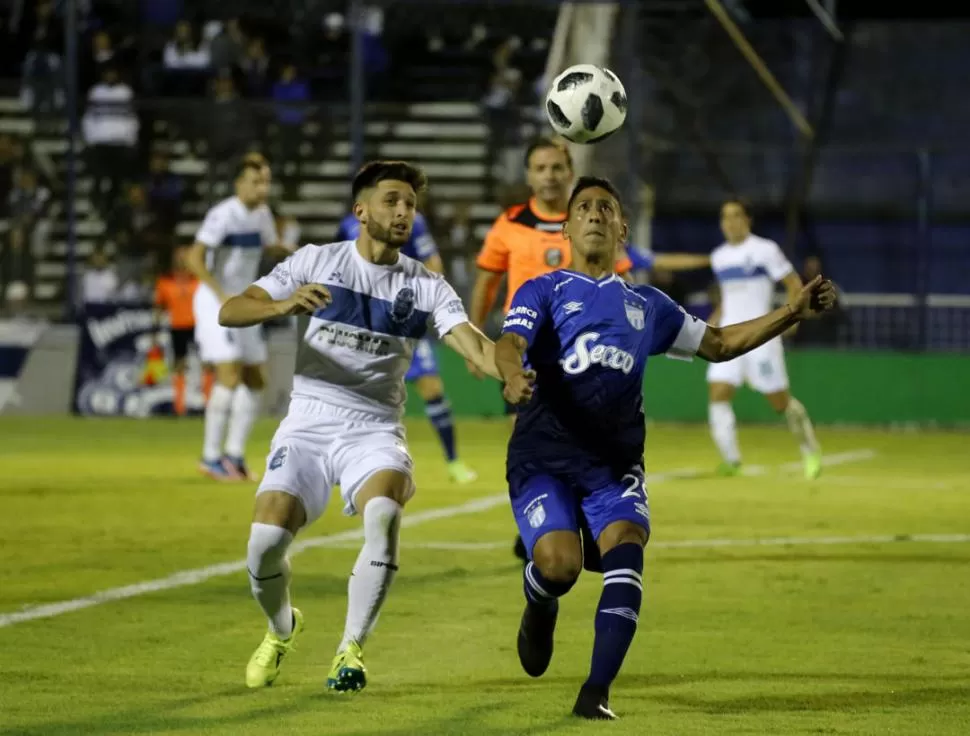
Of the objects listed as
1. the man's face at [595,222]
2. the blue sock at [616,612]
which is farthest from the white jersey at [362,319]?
the blue sock at [616,612]

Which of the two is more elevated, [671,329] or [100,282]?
[671,329]

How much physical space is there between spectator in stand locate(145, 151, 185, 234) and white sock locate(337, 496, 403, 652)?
57.8ft

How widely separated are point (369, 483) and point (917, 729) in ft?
7.10

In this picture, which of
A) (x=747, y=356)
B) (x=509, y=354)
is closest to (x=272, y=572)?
(x=509, y=354)

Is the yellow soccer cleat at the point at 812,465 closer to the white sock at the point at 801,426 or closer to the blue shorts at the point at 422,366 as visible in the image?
the white sock at the point at 801,426

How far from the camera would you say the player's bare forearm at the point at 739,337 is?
22.6 feet

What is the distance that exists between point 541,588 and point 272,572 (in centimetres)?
101

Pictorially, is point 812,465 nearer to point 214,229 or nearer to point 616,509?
point 214,229

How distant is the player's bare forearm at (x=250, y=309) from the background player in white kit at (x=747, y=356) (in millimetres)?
9367

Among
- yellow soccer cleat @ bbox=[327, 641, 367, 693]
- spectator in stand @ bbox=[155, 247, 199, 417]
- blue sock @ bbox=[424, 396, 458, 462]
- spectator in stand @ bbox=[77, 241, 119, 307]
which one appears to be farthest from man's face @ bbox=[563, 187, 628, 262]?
spectator in stand @ bbox=[77, 241, 119, 307]

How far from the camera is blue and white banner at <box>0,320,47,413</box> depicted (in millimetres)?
23062

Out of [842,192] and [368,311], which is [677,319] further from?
[842,192]

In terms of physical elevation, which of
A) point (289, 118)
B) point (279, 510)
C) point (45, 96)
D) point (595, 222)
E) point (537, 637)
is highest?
point (45, 96)

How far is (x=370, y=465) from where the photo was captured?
7117 millimetres
